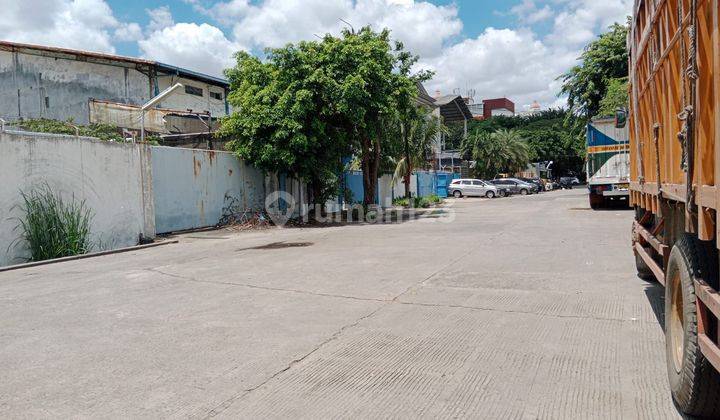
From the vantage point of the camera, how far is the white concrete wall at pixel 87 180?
38.8 feet

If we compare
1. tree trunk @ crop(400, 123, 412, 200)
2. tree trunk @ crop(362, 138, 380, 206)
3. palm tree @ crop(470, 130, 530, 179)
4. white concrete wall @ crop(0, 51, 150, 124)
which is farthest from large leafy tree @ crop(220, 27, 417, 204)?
palm tree @ crop(470, 130, 530, 179)

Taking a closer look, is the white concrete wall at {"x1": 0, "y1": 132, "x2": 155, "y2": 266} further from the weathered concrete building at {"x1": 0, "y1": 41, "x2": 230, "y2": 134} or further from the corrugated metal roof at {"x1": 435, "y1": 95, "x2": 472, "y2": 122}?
the corrugated metal roof at {"x1": 435, "y1": 95, "x2": 472, "y2": 122}

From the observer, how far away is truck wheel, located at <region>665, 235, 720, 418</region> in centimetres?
328

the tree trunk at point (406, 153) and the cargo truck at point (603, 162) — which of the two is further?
the tree trunk at point (406, 153)

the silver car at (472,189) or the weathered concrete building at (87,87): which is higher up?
the weathered concrete building at (87,87)

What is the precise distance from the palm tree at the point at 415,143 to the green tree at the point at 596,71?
8021 millimetres

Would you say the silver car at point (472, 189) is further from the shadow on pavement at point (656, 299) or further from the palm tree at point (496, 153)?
the shadow on pavement at point (656, 299)

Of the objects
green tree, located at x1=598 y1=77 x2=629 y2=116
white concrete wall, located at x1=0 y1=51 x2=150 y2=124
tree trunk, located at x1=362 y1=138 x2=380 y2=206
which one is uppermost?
white concrete wall, located at x1=0 y1=51 x2=150 y2=124

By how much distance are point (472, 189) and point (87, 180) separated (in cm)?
3355

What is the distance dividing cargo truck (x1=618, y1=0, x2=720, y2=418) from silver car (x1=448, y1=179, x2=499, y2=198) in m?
38.3

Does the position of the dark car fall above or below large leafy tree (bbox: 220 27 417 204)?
below

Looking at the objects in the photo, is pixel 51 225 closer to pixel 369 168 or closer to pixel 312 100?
pixel 312 100

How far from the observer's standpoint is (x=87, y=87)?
25078mm

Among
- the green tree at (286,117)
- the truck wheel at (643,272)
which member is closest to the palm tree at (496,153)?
the green tree at (286,117)
